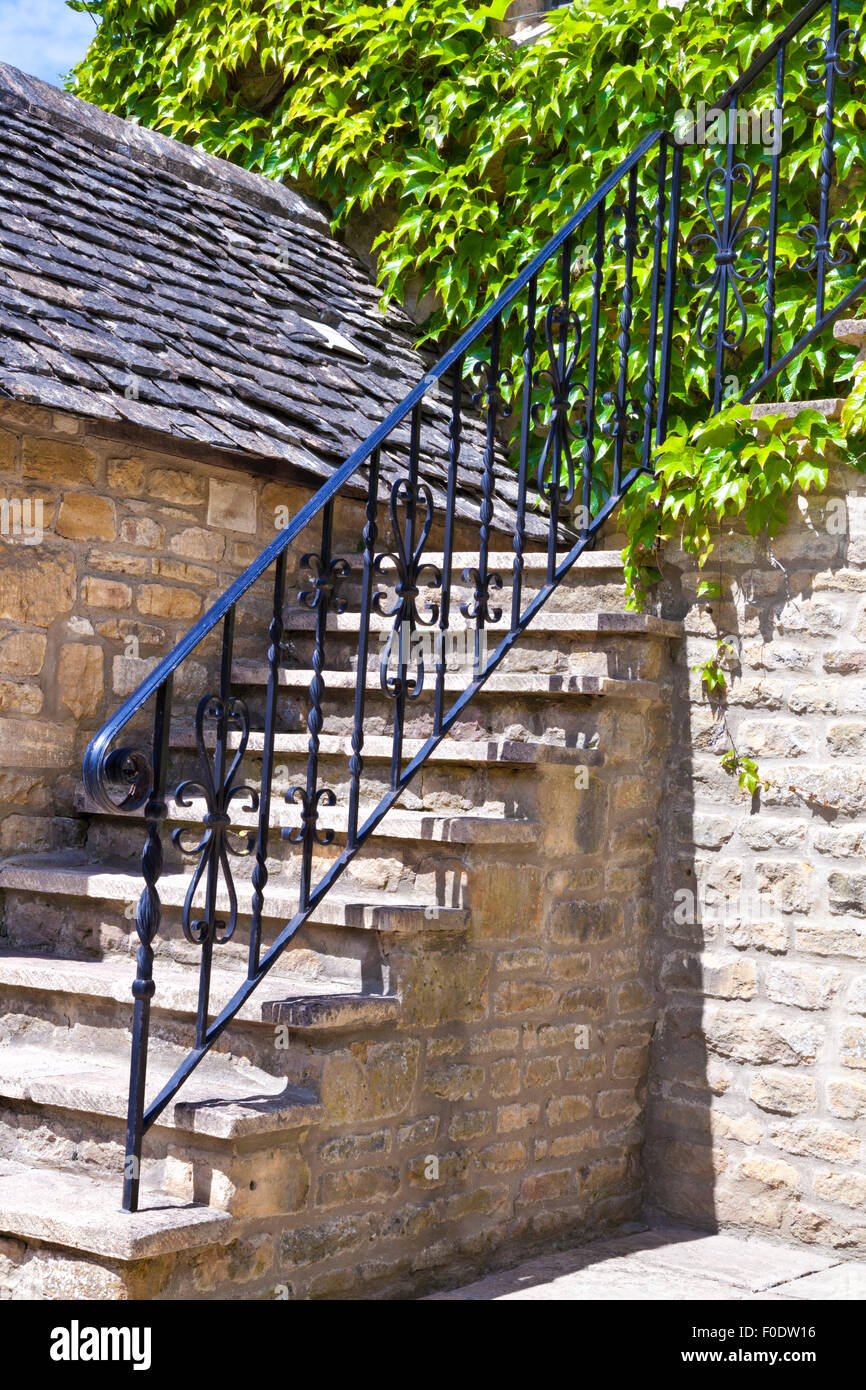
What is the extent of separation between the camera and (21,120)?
19.2ft

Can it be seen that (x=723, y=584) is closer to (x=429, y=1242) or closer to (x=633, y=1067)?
(x=633, y=1067)

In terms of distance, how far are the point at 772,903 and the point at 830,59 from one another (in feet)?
8.51

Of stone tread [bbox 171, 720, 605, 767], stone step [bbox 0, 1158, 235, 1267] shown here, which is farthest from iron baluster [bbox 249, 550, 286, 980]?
stone tread [bbox 171, 720, 605, 767]

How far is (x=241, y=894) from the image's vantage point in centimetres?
392

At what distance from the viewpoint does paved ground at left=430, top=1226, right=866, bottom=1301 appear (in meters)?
3.59

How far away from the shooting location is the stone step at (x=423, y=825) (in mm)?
3678

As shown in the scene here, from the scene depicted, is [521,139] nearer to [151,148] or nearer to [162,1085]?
[151,148]

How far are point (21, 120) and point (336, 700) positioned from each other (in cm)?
297

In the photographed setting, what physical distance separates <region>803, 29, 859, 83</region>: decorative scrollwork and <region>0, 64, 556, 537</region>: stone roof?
1.84 m

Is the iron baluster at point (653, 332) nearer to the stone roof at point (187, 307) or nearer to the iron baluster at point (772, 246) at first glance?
the iron baluster at point (772, 246)

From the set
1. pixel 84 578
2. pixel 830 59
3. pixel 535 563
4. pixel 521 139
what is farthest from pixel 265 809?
pixel 521 139

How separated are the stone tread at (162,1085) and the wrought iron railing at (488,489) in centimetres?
10

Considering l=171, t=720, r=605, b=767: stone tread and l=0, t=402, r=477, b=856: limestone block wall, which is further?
l=0, t=402, r=477, b=856: limestone block wall

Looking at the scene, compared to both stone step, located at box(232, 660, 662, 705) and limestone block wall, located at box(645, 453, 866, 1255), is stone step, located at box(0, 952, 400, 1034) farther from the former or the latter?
limestone block wall, located at box(645, 453, 866, 1255)
